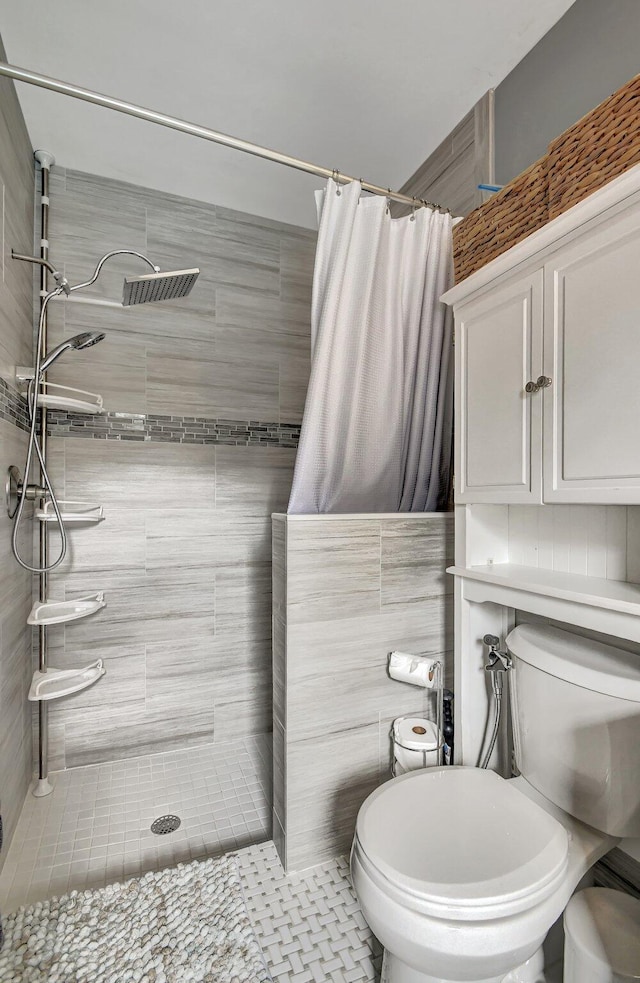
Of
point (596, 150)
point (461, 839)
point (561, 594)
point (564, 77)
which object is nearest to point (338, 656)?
point (461, 839)

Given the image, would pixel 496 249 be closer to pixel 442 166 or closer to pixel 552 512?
pixel 552 512

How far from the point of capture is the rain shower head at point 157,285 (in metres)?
1.43

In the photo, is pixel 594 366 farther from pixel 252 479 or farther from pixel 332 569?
pixel 252 479

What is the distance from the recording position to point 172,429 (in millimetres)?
2125

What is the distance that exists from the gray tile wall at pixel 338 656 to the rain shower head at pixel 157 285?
2.63ft

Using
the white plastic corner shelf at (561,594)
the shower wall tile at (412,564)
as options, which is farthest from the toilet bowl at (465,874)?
the shower wall tile at (412,564)

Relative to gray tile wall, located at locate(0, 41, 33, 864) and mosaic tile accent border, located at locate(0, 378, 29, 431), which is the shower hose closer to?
gray tile wall, located at locate(0, 41, 33, 864)

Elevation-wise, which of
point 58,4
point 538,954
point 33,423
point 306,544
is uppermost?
point 58,4

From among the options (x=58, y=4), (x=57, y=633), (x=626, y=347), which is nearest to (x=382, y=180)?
(x=58, y=4)

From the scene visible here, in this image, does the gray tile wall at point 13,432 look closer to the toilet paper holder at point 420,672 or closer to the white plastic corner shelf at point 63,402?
the white plastic corner shelf at point 63,402

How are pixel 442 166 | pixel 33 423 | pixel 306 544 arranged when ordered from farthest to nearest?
1. pixel 442 166
2. pixel 33 423
3. pixel 306 544

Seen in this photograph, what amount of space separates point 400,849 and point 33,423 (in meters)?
1.54

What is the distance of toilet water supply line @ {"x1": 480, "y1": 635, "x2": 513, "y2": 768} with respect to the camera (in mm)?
1310

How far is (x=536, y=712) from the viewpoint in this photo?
1151 millimetres
